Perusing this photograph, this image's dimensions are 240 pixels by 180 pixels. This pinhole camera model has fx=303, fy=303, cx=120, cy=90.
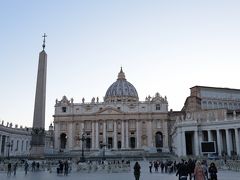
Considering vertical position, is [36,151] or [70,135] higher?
[70,135]

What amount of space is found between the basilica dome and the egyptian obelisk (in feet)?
209

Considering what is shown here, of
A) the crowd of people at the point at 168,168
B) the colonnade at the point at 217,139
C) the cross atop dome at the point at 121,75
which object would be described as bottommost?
the crowd of people at the point at 168,168

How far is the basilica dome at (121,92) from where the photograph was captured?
297ft

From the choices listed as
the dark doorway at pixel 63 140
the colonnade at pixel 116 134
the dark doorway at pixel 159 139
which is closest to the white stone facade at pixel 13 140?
the dark doorway at pixel 63 140

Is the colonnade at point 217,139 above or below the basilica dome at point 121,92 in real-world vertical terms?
below

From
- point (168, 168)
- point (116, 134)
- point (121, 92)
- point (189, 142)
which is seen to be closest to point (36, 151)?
point (168, 168)

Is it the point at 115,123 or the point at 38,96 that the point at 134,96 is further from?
the point at 38,96

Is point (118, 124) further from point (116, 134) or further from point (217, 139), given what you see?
point (217, 139)

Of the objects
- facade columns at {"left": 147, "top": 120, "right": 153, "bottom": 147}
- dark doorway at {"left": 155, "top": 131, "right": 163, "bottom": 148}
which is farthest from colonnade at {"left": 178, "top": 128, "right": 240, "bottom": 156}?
dark doorway at {"left": 155, "top": 131, "right": 163, "bottom": 148}

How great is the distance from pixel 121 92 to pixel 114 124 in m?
18.2

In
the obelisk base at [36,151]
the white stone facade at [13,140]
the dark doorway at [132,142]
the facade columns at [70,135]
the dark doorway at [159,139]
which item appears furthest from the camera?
the dark doorway at [159,139]

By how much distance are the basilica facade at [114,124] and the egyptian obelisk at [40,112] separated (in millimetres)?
49438

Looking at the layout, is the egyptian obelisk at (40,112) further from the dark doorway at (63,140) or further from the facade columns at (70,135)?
the dark doorway at (63,140)

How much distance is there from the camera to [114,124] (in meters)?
75.4
